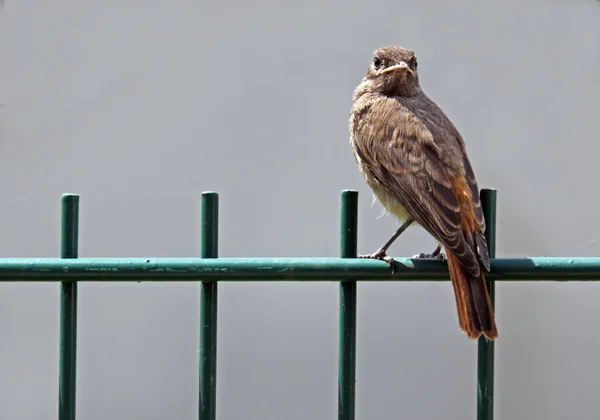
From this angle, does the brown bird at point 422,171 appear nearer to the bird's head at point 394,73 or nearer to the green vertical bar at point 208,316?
the bird's head at point 394,73

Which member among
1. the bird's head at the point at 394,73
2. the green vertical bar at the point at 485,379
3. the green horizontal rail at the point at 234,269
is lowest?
the green vertical bar at the point at 485,379

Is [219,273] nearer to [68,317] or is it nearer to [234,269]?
[234,269]

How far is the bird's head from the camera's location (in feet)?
12.1

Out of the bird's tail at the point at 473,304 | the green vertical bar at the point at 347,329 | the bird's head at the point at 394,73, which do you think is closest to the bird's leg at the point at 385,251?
the green vertical bar at the point at 347,329

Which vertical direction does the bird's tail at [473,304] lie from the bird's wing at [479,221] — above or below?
below

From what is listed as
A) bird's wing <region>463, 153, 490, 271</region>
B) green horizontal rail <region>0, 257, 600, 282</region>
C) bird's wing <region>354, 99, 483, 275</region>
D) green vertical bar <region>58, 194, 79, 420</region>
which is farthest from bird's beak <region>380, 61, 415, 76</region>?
green vertical bar <region>58, 194, 79, 420</region>

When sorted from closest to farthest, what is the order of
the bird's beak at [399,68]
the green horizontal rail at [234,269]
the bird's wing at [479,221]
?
the green horizontal rail at [234,269], the bird's wing at [479,221], the bird's beak at [399,68]

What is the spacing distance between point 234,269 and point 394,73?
1835 mm

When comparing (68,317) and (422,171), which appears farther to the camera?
(422,171)

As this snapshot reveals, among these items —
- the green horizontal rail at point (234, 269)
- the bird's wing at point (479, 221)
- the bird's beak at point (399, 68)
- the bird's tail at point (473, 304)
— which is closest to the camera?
the green horizontal rail at point (234, 269)

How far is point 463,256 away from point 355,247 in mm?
353

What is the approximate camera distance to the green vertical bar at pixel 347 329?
2.21 meters

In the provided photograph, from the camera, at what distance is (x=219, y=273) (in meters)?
2.16

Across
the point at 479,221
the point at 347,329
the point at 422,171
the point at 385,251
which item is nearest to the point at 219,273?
the point at 347,329
